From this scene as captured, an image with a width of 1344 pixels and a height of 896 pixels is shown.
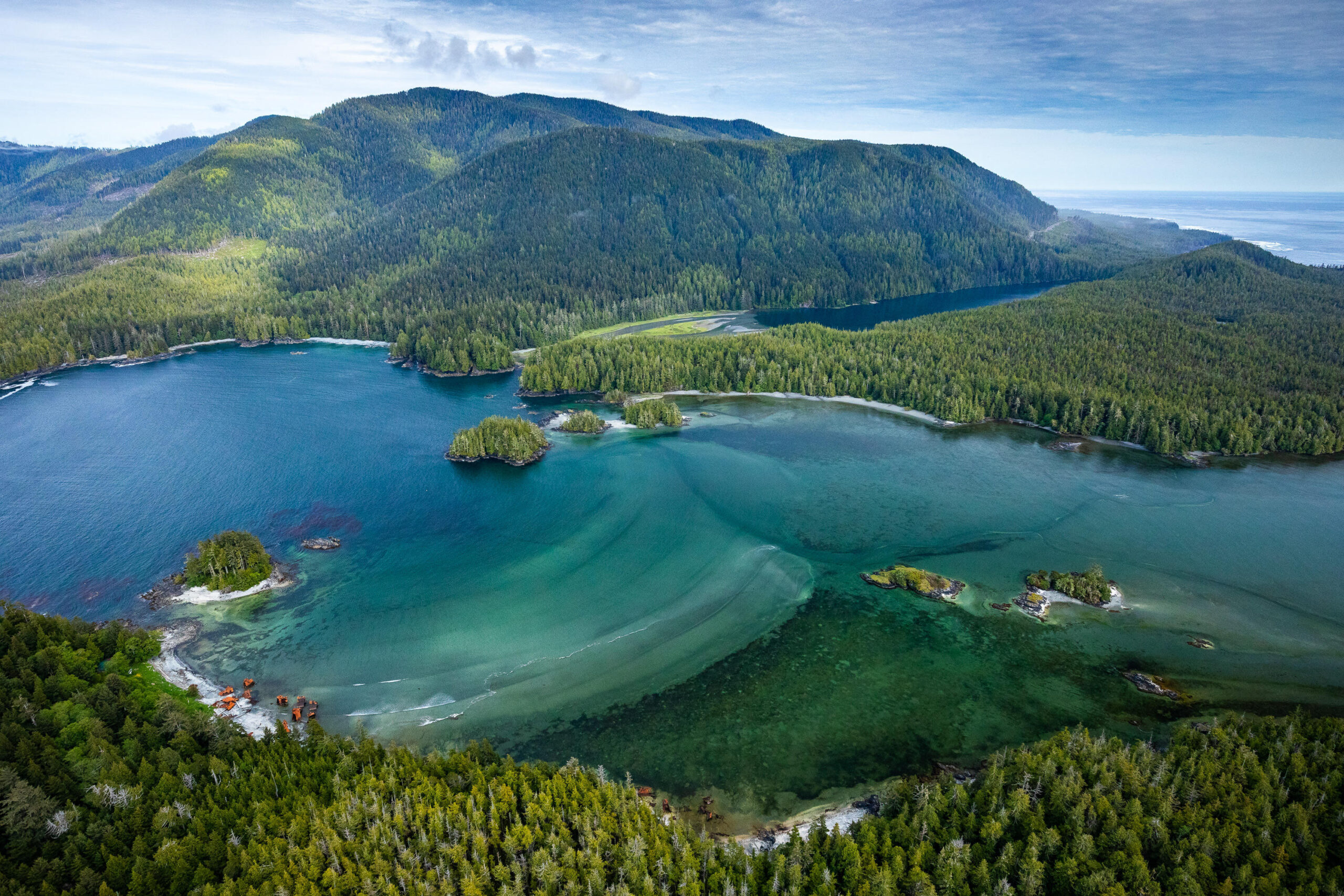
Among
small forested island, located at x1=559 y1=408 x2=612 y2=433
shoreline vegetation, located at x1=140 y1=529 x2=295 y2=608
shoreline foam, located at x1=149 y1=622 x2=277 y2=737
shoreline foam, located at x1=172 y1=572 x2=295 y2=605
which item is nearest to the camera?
shoreline foam, located at x1=149 y1=622 x2=277 y2=737

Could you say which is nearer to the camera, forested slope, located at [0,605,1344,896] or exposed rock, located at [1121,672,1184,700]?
forested slope, located at [0,605,1344,896]

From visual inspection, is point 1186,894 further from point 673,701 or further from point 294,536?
point 294,536

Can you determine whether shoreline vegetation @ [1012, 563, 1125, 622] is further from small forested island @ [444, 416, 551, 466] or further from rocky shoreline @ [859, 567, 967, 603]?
small forested island @ [444, 416, 551, 466]

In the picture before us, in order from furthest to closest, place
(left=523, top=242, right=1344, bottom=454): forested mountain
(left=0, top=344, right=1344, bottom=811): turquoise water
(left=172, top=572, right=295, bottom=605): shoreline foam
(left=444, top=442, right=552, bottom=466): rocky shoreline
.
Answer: (left=523, top=242, right=1344, bottom=454): forested mountain → (left=444, top=442, right=552, bottom=466): rocky shoreline → (left=172, top=572, right=295, bottom=605): shoreline foam → (left=0, top=344, right=1344, bottom=811): turquoise water

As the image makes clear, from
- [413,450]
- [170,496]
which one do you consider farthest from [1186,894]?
[170,496]

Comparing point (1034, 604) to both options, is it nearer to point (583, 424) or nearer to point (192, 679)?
point (583, 424)

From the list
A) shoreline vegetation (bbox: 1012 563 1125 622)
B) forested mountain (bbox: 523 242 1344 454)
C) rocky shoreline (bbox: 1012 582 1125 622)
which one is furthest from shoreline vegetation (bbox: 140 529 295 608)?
shoreline vegetation (bbox: 1012 563 1125 622)

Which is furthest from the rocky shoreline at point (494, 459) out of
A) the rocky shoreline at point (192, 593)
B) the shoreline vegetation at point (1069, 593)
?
the shoreline vegetation at point (1069, 593)
